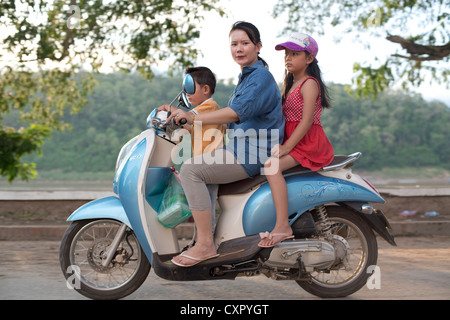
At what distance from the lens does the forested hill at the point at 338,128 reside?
54031mm

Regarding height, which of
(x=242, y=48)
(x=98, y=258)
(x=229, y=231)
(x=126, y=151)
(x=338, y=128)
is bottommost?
(x=338, y=128)

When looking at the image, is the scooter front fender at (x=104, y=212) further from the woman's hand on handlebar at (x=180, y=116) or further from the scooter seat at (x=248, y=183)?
the woman's hand on handlebar at (x=180, y=116)

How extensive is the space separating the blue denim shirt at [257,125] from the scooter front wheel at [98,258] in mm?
927

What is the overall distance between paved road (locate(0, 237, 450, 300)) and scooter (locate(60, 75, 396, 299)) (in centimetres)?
19

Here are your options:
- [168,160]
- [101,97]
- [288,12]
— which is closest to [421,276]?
[168,160]

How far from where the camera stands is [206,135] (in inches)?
155

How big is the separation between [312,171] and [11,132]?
720 centimetres

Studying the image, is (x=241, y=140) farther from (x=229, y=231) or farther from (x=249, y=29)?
(x=249, y=29)

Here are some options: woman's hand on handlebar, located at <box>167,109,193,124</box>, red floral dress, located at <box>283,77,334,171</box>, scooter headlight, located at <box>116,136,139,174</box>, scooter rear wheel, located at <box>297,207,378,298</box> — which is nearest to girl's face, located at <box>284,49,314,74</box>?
red floral dress, located at <box>283,77,334,171</box>

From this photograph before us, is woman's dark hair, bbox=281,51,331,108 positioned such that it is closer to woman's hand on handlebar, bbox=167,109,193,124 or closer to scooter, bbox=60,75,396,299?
scooter, bbox=60,75,396,299

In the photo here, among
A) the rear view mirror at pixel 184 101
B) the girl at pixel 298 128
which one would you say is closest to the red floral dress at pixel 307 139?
the girl at pixel 298 128

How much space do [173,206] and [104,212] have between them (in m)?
0.47

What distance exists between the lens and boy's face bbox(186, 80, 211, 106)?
156 inches

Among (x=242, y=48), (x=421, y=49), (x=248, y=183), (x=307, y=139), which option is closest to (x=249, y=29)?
(x=242, y=48)
